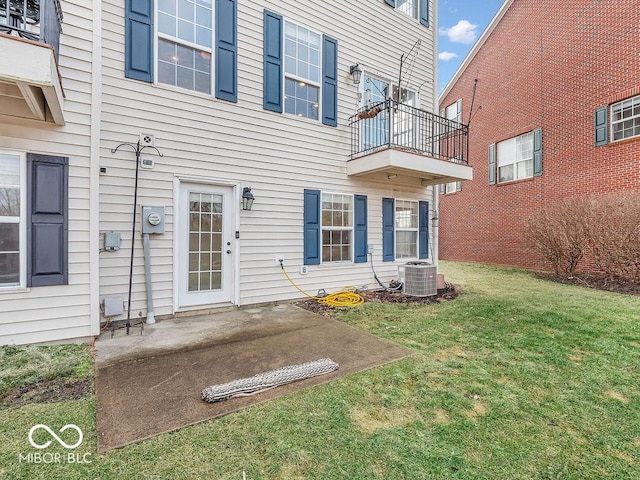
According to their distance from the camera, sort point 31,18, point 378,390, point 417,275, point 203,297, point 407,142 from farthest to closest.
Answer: point 407,142 < point 417,275 < point 203,297 < point 31,18 < point 378,390

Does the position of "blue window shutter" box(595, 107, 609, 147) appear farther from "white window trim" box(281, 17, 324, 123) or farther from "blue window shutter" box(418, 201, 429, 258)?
"white window trim" box(281, 17, 324, 123)

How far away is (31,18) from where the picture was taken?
10.7 feet

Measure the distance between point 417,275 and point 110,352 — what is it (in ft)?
17.1

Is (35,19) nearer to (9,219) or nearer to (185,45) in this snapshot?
(185,45)

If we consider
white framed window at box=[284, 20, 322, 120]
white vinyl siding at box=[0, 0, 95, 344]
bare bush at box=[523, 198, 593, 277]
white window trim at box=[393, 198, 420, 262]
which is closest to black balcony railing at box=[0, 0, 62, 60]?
white vinyl siding at box=[0, 0, 95, 344]

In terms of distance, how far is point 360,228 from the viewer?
6.80m

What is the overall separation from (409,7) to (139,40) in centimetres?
669

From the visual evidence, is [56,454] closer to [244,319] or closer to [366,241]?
[244,319]

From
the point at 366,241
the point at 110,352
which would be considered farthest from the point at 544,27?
the point at 110,352

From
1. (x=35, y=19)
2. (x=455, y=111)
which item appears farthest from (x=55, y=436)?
(x=455, y=111)

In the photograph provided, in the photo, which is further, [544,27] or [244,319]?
[544,27]

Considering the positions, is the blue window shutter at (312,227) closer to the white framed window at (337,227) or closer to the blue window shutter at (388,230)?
the white framed window at (337,227)

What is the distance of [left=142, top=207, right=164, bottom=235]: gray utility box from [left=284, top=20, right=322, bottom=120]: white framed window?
9.79ft

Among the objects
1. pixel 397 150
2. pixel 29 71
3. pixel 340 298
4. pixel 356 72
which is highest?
pixel 356 72
